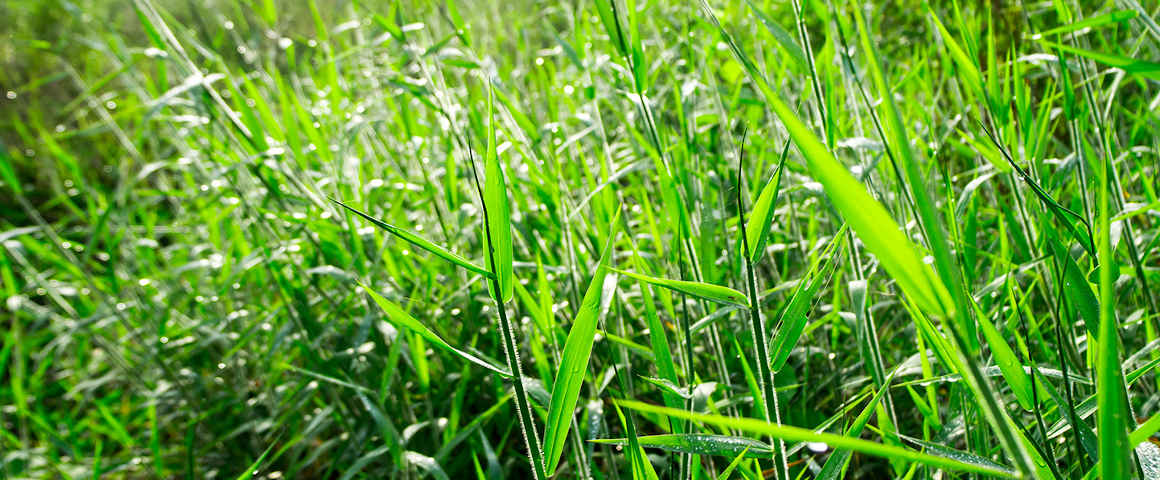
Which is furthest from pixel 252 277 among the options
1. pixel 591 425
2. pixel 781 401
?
pixel 781 401

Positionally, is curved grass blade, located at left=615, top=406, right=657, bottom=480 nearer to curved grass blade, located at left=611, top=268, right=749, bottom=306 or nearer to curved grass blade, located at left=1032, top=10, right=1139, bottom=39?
curved grass blade, located at left=611, top=268, right=749, bottom=306

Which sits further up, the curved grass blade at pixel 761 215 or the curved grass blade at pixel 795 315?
the curved grass blade at pixel 761 215

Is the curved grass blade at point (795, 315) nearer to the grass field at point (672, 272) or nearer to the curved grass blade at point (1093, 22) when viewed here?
the grass field at point (672, 272)

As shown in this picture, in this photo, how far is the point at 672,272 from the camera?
1055mm

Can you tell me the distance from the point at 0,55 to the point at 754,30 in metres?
6.20

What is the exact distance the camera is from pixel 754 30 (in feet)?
5.36

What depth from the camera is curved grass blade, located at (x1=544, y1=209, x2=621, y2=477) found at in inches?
22.9

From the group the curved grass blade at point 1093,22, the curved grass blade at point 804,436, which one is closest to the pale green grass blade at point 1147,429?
the curved grass blade at point 804,436

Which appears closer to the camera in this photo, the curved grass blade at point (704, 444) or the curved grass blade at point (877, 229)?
the curved grass blade at point (877, 229)

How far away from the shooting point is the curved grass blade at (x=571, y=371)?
0.58 m

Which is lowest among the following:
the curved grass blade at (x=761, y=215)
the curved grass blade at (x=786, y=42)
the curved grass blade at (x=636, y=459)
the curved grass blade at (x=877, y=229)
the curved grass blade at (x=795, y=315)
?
the curved grass blade at (x=636, y=459)

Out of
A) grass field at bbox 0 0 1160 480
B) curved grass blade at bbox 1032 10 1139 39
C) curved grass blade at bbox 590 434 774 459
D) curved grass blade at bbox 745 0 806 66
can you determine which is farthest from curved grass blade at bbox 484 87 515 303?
curved grass blade at bbox 1032 10 1139 39

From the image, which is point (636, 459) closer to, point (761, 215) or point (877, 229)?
point (761, 215)

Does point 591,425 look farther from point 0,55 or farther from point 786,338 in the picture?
point 0,55
